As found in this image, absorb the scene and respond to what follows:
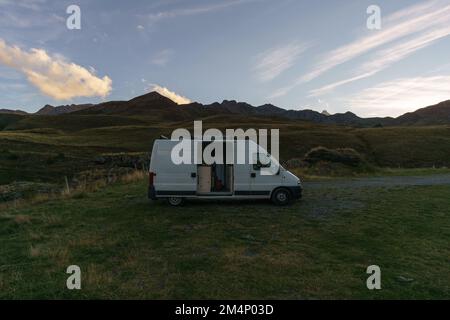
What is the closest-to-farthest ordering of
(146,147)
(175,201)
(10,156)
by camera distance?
(175,201) < (10,156) < (146,147)

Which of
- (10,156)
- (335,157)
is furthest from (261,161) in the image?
(10,156)

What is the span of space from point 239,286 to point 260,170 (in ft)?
29.6

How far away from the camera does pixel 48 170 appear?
43.7 metres

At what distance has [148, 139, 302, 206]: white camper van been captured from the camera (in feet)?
51.8

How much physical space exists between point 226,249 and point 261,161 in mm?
6973

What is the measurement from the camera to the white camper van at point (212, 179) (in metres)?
15.8

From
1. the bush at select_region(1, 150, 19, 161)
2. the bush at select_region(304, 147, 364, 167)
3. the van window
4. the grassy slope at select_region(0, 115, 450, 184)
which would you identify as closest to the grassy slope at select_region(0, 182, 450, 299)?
the van window

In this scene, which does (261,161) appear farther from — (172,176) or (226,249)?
(226,249)

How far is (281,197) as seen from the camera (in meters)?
16.2

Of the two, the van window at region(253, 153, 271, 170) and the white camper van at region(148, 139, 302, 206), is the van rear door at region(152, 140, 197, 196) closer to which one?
the white camper van at region(148, 139, 302, 206)

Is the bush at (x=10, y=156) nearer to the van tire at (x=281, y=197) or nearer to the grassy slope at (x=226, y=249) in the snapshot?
the grassy slope at (x=226, y=249)

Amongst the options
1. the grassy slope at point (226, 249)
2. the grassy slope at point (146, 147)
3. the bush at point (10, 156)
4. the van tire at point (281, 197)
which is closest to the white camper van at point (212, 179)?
the van tire at point (281, 197)
